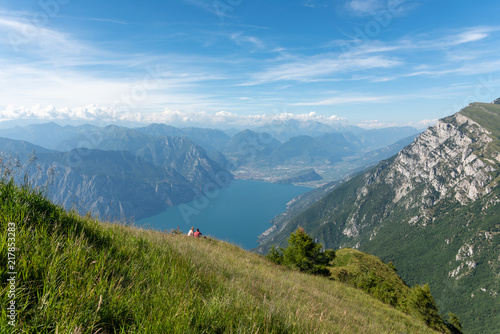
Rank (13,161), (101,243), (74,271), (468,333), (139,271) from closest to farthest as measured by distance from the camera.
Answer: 1. (74,271)
2. (139,271)
3. (101,243)
4. (13,161)
5. (468,333)

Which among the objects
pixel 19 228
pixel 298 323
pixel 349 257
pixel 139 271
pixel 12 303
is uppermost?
pixel 19 228

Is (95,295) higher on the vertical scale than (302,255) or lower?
higher

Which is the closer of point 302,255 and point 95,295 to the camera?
point 95,295

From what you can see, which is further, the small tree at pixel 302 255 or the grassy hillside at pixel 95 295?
the small tree at pixel 302 255

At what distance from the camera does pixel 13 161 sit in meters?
6.08

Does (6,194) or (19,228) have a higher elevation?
(6,194)

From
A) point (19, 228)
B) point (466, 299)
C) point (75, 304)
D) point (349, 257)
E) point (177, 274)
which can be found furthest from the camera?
point (466, 299)

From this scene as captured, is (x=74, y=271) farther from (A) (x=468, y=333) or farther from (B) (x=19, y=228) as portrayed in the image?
(A) (x=468, y=333)

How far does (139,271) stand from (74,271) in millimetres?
1301

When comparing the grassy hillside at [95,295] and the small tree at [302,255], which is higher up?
the grassy hillside at [95,295]

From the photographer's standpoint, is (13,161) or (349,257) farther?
→ (349,257)

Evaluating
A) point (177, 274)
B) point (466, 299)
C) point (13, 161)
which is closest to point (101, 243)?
point (177, 274)

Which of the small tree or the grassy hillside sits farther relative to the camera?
the small tree

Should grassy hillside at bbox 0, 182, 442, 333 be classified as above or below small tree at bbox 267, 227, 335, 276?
above
